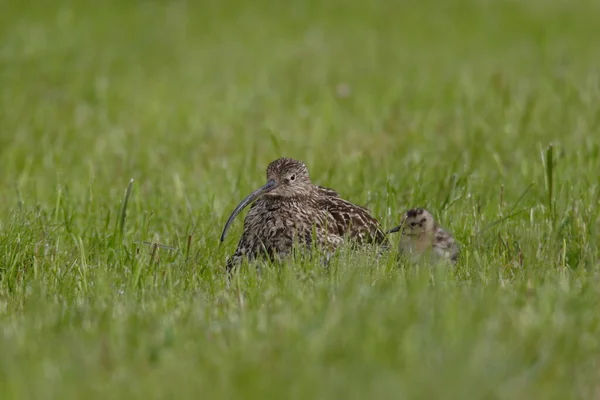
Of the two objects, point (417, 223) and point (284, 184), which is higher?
point (284, 184)

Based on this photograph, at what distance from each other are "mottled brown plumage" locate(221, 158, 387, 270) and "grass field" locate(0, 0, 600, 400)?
319 millimetres

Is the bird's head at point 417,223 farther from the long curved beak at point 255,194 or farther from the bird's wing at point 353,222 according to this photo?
the long curved beak at point 255,194

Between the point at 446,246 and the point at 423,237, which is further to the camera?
the point at 423,237

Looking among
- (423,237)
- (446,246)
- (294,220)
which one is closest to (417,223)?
(423,237)

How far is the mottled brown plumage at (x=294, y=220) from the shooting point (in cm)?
745

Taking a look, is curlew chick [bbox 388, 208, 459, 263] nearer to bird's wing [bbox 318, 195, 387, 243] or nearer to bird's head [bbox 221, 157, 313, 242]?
bird's wing [bbox 318, 195, 387, 243]

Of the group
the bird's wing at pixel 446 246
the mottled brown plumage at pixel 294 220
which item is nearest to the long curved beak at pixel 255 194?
the mottled brown plumage at pixel 294 220

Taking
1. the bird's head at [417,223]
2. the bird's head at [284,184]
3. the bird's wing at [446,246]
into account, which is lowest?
the bird's wing at [446,246]

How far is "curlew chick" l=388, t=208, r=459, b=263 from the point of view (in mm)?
7141

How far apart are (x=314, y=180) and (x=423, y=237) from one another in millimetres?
2539

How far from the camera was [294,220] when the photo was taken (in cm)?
761

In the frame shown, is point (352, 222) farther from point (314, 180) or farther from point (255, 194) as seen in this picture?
point (314, 180)

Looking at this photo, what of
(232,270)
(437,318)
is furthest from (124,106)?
(437,318)

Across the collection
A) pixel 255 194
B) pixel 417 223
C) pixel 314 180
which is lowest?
pixel 417 223
